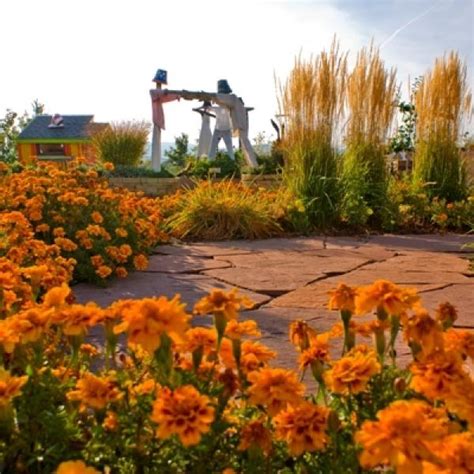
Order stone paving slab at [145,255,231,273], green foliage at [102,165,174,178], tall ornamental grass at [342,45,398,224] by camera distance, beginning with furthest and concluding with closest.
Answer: green foliage at [102,165,174,178]
tall ornamental grass at [342,45,398,224]
stone paving slab at [145,255,231,273]

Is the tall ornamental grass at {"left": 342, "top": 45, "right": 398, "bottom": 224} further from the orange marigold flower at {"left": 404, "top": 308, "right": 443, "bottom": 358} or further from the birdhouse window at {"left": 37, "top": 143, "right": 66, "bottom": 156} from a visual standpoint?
the birdhouse window at {"left": 37, "top": 143, "right": 66, "bottom": 156}


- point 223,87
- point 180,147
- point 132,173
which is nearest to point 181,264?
point 132,173

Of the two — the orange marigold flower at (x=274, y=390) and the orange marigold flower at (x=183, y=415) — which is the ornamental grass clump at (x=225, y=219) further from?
the orange marigold flower at (x=183, y=415)

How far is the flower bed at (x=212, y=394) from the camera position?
2.54 ft

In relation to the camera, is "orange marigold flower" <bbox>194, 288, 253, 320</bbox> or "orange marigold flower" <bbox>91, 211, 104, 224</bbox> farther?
"orange marigold flower" <bbox>91, 211, 104, 224</bbox>

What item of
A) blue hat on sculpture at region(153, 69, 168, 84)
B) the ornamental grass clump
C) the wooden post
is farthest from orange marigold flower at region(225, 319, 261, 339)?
blue hat on sculpture at region(153, 69, 168, 84)

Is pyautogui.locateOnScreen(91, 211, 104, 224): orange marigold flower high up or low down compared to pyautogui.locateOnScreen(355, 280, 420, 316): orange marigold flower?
up

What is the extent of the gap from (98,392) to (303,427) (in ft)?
0.91

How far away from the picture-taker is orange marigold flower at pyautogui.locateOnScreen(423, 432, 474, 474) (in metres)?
0.61

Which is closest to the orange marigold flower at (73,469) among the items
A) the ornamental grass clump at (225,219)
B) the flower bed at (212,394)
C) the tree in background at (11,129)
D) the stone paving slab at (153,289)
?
the flower bed at (212,394)

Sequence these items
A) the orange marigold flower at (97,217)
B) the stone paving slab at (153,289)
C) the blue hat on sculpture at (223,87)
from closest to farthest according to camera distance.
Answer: the stone paving slab at (153,289) → the orange marigold flower at (97,217) → the blue hat on sculpture at (223,87)

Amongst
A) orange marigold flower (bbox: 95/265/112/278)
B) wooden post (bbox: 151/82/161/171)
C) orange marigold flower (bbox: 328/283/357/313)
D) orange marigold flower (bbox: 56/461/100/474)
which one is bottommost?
orange marigold flower (bbox: 95/265/112/278)

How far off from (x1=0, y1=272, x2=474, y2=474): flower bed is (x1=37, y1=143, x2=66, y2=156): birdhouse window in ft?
71.5

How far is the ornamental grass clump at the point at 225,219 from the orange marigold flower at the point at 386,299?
3.99m
